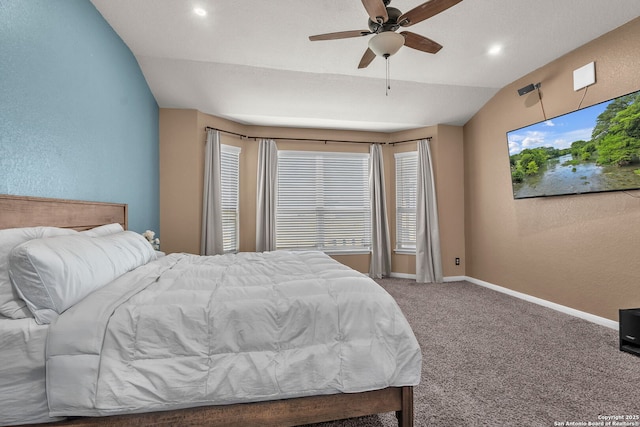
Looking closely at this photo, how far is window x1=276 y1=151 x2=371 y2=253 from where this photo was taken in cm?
466

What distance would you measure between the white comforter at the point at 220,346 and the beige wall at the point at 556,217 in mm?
2699

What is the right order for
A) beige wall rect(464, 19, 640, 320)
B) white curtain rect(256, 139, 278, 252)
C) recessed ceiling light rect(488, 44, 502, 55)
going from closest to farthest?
beige wall rect(464, 19, 640, 320) < recessed ceiling light rect(488, 44, 502, 55) < white curtain rect(256, 139, 278, 252)

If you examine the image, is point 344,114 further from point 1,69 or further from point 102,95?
point 1,69

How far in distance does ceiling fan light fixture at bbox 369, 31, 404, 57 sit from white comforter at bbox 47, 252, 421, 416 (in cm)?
165

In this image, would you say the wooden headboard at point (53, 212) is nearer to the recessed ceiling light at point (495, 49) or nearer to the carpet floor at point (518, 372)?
the carpet floor at point (518, 372)

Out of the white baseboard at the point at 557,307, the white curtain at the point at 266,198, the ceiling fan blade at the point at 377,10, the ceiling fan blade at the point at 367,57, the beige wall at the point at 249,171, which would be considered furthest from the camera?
the white curtain at the point at 266,198

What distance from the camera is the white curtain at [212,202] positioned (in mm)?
3859

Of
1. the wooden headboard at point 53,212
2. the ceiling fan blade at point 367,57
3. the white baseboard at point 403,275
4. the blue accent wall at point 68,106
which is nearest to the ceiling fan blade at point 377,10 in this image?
the ceiling fan blade at point 367,57

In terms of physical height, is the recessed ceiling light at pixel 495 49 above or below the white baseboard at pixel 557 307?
above

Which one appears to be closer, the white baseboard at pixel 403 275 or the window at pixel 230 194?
the window at pixel 230 194

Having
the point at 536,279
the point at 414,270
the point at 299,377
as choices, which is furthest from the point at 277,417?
the point at 414,270

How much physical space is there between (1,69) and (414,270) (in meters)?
4.95

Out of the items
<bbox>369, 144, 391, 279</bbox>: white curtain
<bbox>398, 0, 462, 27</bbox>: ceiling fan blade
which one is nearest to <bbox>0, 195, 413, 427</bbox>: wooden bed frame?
<bbox>398, 0, 462, 27</bbox>: ceiling fan blade

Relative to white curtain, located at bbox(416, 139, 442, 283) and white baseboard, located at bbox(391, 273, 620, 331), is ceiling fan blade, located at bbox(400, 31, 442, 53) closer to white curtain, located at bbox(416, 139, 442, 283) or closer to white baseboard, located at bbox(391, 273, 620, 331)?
white curtain, located at bbox(416, 139, 442, 283)
